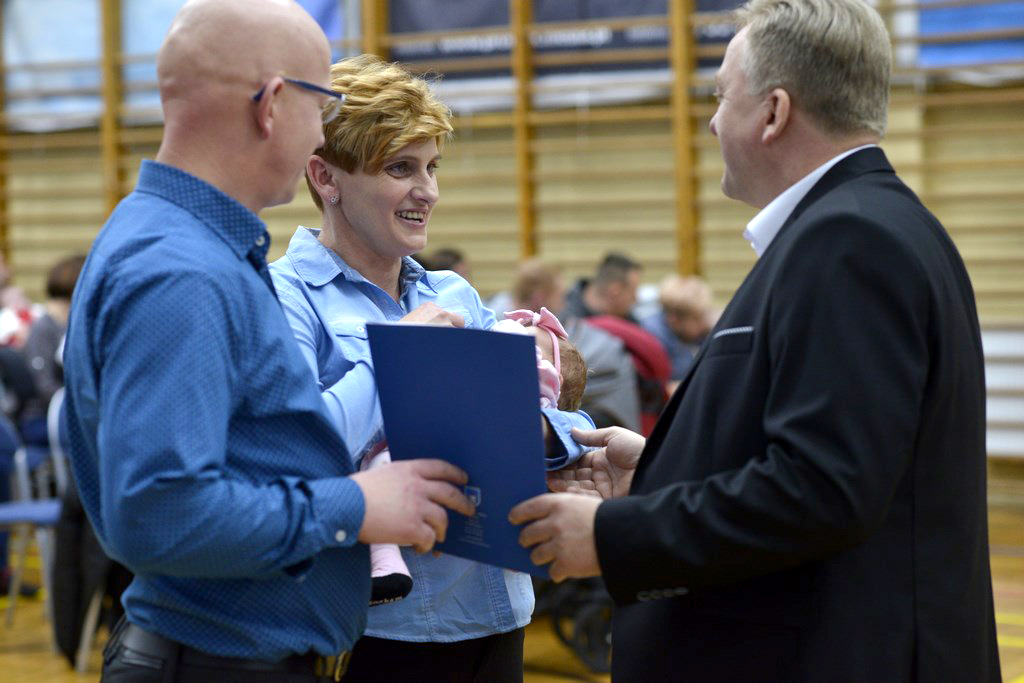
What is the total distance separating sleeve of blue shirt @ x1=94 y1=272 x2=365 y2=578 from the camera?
3.98 feet

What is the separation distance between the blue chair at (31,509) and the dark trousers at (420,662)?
3263 millimetres

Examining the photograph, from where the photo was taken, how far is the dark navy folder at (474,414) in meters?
1.39

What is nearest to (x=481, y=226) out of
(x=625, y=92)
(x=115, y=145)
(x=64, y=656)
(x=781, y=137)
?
(x=625, y=92)

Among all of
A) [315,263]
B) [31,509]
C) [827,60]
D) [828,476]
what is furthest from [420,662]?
[31,509]

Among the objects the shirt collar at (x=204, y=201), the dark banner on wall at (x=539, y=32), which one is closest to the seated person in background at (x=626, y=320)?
the dark banner on wall at (x=539, y=32)

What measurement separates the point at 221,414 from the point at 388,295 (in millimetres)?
622

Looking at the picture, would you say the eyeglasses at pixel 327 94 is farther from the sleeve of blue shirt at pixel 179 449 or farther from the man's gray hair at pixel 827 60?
the man's gray hair at pixel 827 60

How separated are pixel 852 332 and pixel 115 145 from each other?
8.64 meters

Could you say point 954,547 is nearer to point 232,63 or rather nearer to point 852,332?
point 852,332

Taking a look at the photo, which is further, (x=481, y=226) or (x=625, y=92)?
(x=481, y=226)

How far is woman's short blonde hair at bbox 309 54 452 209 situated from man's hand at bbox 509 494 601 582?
24.6 inches

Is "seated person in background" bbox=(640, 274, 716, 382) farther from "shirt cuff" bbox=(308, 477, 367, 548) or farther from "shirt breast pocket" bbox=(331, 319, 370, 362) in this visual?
"shirt cuff" bbox=(308, 477, 367, 548)

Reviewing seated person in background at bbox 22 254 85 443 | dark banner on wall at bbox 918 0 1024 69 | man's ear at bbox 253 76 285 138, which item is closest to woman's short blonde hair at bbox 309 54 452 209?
man's ear at bbox 253 76 285 138

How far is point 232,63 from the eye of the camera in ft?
4.36
